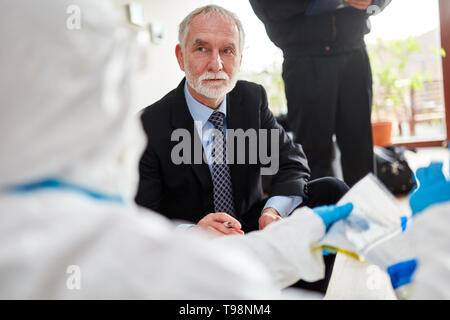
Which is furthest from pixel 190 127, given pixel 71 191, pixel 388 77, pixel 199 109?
pixel 388 77

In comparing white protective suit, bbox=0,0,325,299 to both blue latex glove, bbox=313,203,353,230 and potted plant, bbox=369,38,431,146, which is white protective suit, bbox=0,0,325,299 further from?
potted plant, bbox=369,38,431,146

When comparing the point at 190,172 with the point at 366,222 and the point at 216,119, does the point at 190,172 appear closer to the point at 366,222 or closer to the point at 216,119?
the point at 216,119

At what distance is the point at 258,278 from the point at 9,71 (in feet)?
0.92

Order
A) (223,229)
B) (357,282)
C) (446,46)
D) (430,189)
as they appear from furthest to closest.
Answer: (446,46) < (357,282) < (223,229) < (430,189)

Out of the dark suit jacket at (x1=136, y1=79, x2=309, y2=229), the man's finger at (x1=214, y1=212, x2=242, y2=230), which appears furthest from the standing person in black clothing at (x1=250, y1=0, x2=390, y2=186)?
the man's finger at (x1=214, y1=212, x2=242, y2=230)

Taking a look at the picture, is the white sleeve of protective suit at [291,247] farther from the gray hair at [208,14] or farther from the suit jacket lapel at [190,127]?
the gray hair at [208,14]

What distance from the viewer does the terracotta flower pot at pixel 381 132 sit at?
11.5ft

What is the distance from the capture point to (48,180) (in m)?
0.35

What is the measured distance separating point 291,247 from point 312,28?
1290mm

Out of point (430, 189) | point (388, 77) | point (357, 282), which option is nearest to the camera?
point (430, 189)

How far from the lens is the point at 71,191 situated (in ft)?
1.17

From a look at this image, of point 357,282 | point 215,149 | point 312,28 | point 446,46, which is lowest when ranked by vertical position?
point 357,282
